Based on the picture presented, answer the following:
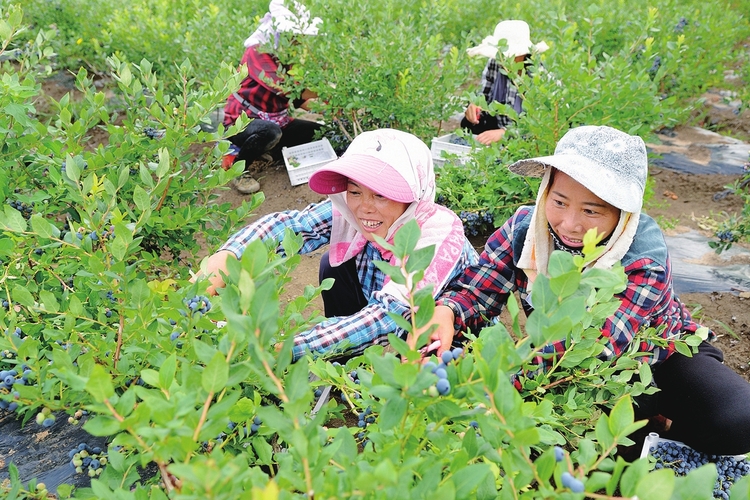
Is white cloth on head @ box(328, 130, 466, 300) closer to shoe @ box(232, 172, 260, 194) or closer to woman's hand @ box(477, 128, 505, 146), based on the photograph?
woman's hand @ box(477, 128, 505, 146)

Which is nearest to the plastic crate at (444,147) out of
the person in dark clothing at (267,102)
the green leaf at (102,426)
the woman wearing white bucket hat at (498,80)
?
the woman wearing white bucket hat at (498,80)

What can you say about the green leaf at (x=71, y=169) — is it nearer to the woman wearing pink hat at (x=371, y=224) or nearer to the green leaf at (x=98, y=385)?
the woman wearing pink hat at (x=371, y=224)

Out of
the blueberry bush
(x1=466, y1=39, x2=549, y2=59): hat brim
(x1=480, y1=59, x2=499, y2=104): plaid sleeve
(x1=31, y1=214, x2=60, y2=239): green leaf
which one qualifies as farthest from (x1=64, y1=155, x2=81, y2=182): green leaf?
(x1=480, y1=59, x2=499, y2=104): plaid sleeve

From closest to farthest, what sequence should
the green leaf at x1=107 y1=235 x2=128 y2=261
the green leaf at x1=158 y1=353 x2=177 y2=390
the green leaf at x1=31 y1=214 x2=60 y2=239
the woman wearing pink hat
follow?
1. the green leaf at x1=158 y1=353 x2=177 y2=390
2. the green leaf at x1=107 y1=235 x2=128 y2=261
3. the green leaf at x1=31 y1=214 x2=60 y2=239
4. the woman wearing pink hat

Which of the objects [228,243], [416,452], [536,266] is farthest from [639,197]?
[228,243]

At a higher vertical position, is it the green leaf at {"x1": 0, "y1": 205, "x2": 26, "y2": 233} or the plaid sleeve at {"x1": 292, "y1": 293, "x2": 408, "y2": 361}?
the green leaf at {"x1": 0, "y1": 205, "x2": 26, "y2": 233}

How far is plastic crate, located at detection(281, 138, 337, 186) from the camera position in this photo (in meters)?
4.65

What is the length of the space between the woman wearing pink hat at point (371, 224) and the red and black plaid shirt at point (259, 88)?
207 cm

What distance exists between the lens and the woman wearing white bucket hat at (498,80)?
4.34 m

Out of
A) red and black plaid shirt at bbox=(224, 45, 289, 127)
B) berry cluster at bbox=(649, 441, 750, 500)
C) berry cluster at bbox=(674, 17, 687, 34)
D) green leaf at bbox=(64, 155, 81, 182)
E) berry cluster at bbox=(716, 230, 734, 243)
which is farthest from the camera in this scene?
berry cluster at bbox=(674, 17, 687, 34)

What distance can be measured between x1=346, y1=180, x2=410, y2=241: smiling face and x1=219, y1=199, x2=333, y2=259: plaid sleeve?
23 cm

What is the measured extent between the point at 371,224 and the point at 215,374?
1430 mm

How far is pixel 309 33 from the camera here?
13.2 ft

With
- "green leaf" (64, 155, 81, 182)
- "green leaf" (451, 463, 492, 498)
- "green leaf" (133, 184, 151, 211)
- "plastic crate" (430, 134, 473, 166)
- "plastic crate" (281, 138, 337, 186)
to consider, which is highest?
"green leaf" (64, 155, 81, 182)
